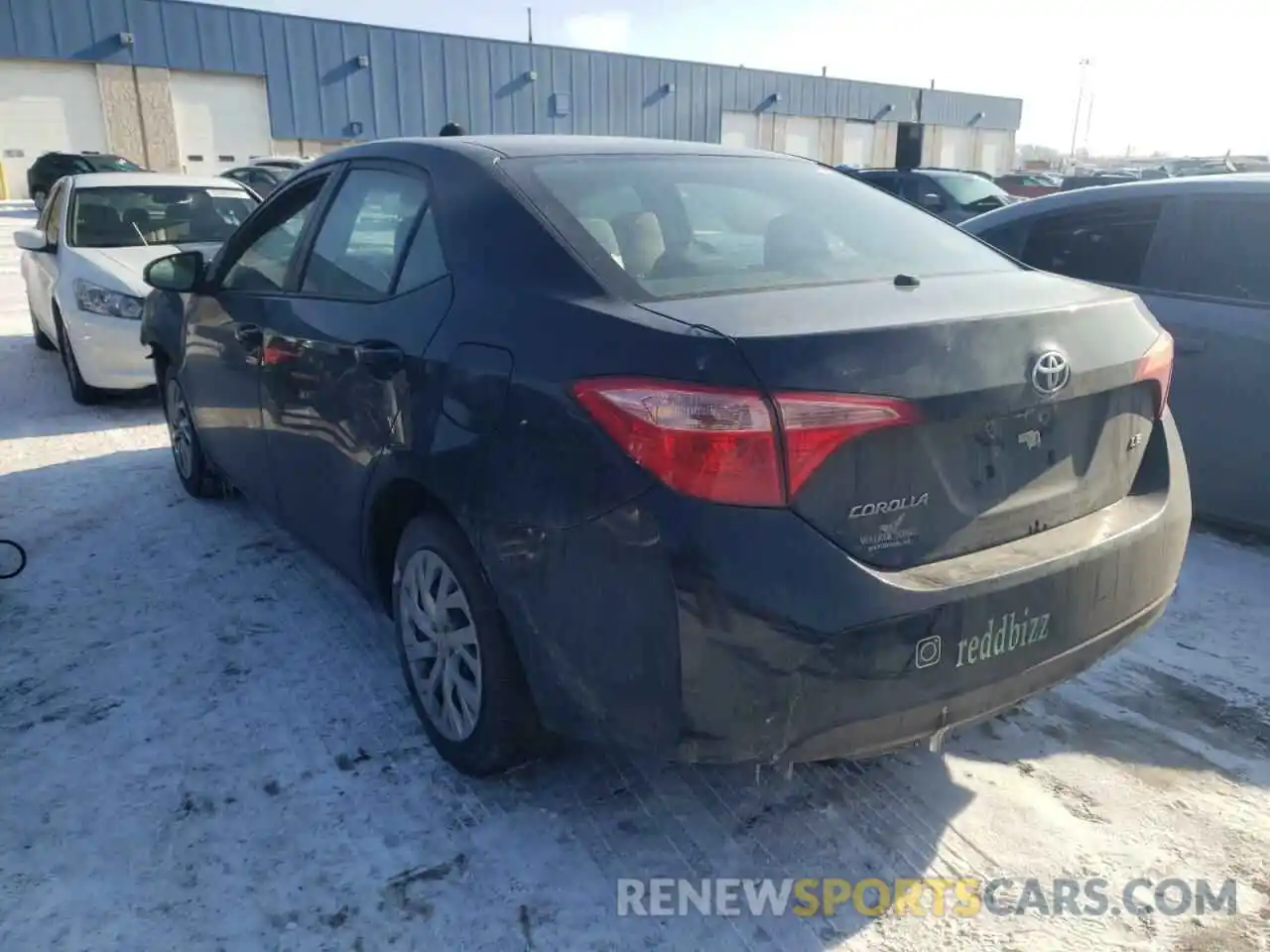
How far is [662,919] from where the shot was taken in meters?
2.17

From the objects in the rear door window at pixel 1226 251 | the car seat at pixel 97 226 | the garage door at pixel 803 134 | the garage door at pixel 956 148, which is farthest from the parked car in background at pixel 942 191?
the garage door at pixel 956 148

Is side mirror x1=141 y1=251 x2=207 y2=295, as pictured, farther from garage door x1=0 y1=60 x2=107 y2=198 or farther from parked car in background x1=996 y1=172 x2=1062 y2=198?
garage door x1=0 y1=60 x2=107 y2=198

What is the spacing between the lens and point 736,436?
184 cm

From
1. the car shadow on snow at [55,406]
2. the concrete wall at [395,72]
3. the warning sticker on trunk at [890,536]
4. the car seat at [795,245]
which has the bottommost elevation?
the car shadow on snow at [55,406]

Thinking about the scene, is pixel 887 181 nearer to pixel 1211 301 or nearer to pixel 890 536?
pixel 1211 301

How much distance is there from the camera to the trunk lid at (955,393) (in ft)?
6.25

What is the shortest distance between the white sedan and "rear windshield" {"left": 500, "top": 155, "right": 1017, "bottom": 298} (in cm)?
440

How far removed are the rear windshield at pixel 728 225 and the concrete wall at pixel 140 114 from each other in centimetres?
3219

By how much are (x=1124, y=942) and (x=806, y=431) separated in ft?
4.33

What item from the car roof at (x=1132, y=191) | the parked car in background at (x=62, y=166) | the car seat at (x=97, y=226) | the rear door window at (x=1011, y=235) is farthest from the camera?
the parked car in background at (x=62, y=166)

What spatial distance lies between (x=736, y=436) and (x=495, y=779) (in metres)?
1.32

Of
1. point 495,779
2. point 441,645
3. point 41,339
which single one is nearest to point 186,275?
point 441,645

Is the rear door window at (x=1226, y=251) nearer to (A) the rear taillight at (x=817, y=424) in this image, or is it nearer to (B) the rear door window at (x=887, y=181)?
(A) the rear taillight at (x=817, y=424)

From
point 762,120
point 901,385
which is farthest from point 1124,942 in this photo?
point 762,120
